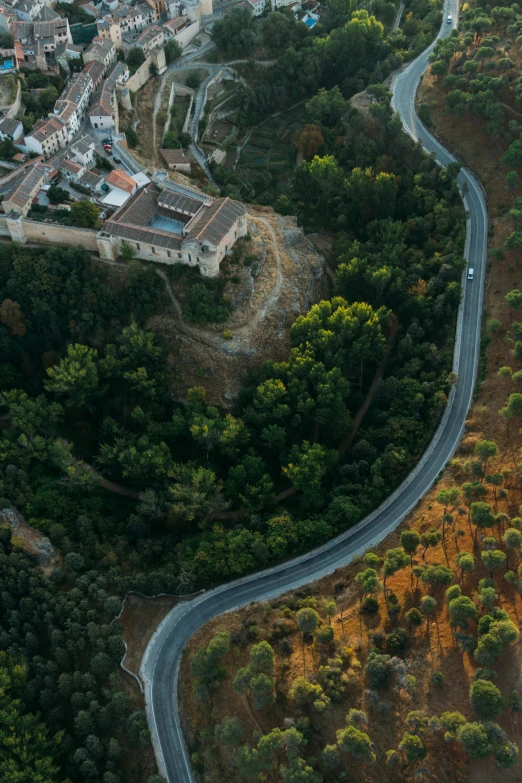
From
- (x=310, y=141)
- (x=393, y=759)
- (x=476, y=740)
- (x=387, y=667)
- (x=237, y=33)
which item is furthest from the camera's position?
(x=237, y=33)

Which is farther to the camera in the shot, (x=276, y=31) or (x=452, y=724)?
(x=276, y=31)

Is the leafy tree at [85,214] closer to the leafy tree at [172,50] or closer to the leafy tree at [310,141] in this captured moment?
the leafy tree at [310,141]

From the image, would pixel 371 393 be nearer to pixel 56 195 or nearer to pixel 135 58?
pixel 56 195

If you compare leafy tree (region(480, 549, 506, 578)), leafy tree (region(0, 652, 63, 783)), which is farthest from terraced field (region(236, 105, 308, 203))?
leafy tree (region(0, 652, 63, 783))

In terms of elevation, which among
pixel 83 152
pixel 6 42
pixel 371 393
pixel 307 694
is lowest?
pixel 307 694

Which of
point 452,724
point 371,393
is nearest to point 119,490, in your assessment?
point 371,393

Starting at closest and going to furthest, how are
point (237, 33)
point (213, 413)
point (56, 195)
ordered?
point (213, 413), point (56, 195), point (237, 33)
